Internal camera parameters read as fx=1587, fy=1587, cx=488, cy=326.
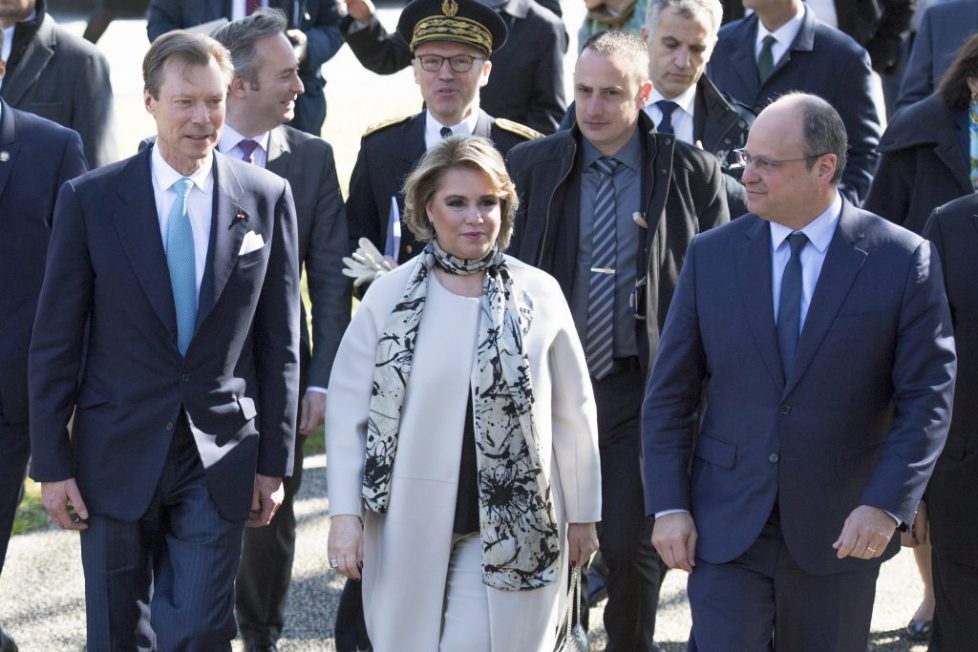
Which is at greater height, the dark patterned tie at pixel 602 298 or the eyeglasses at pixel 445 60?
the eyeglasses at pixel 445 60

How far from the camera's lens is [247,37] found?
6.22m

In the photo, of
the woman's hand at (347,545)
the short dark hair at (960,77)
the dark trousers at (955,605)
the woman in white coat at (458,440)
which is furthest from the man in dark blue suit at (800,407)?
the short dark hair at (960,77)

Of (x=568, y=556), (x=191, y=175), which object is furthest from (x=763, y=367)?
(x=191, y=175)

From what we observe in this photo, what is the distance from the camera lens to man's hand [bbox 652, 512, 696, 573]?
4887 mm

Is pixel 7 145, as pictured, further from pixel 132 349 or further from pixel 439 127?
pixel 439 127

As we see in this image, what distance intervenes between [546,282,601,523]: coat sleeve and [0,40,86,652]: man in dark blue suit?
202 centimetres

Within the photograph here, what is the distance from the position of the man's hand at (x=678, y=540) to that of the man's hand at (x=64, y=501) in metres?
1.87

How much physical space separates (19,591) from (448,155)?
3.61m

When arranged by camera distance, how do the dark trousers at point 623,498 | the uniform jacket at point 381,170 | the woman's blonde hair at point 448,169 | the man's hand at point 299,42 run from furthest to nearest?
1. the man's hand at point 299,42
2. the uniform jacket at point 381,170
3. the dark trousers at point 623,498
4. the woman's blonde hair at point 448,169

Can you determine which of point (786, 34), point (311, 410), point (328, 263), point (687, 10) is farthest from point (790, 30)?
point (311, 410)

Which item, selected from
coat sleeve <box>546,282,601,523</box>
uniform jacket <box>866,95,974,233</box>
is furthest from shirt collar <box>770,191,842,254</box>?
uniform jacket <box>866,95,974,233</box>

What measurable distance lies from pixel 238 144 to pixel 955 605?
3206 mm

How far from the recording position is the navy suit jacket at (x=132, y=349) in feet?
16.7

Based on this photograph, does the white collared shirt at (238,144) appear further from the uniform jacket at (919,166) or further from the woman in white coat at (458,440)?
the uniform jacket at (919,166)
